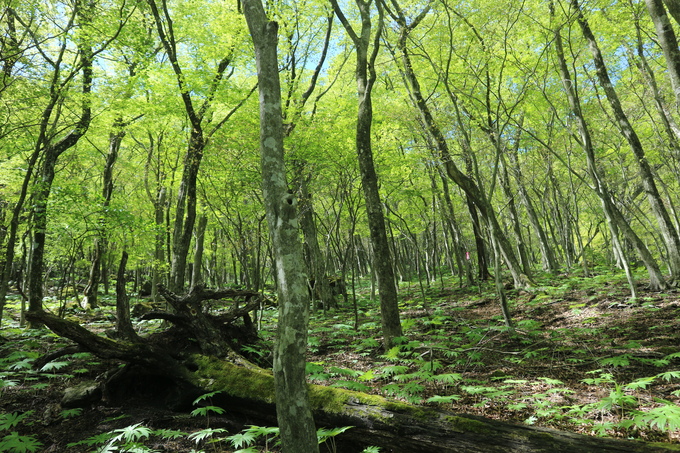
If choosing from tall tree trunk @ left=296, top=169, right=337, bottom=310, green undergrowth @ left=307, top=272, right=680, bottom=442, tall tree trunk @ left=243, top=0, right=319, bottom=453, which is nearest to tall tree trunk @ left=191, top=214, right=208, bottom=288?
tall tree trunk @ left=296, top=169, right=337, bottom=310

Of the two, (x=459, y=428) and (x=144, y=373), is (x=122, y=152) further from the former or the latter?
(x=459, y=428)

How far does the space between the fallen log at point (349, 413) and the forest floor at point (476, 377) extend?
0.79ft

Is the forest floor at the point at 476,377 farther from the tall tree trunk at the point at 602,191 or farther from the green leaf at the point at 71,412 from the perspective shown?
the tall tree trunk at the point at 602,191

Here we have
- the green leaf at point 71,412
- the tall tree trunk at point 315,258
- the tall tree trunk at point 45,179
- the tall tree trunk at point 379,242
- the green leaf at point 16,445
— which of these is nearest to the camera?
the green leaf at point 16,445

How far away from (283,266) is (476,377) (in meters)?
3.85

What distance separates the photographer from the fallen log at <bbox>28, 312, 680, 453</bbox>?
8.54ft

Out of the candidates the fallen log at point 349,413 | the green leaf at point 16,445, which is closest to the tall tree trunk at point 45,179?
the fallen log at point 349,413

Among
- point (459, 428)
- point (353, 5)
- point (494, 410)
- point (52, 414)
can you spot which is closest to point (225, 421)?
point (52, 414)

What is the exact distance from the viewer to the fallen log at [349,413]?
2602 mm

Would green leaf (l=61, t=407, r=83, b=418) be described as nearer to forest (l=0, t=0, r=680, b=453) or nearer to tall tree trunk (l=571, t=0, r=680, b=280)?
forest (l=0, t=0, r=680, b=453)

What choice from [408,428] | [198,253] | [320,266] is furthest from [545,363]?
[198,253]

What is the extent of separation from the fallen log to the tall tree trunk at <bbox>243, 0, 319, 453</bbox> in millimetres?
957

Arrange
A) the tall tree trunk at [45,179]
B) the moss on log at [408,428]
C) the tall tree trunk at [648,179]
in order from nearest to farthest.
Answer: the moss on log at [408,428] → the tall tree trunk at [45,179] → the tall tree trunk at [648,179]

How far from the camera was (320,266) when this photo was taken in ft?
46.3
